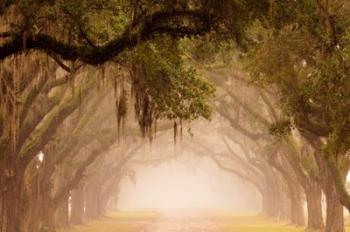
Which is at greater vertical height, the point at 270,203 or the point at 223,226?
the point at 270,203

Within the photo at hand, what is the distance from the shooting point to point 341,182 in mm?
23719

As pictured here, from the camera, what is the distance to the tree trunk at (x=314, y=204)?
123 feet

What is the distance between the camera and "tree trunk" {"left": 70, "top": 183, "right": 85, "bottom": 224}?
50.5 metres

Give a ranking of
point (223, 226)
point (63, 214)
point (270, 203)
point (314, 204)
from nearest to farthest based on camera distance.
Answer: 1. point (314, 204)
2. point (223, 226)
3. point (63, 214)
4. point (270, 203)

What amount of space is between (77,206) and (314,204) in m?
20.3

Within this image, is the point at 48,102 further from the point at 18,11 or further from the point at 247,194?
the point at 247,194

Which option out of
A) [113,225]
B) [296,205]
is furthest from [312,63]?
[113,225]

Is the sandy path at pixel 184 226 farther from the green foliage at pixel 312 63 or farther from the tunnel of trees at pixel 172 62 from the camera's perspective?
A: the green foliage at pixel 312 63

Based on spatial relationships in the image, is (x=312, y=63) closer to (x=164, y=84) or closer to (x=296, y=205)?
(x=164, y=84)

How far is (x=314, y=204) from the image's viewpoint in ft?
125

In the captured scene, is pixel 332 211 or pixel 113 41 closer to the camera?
pixel 113 41

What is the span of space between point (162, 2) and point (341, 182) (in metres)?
13.3

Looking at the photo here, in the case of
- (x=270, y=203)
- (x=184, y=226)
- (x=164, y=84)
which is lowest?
(x=184, y=226)

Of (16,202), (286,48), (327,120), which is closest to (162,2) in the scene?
(286,48)
